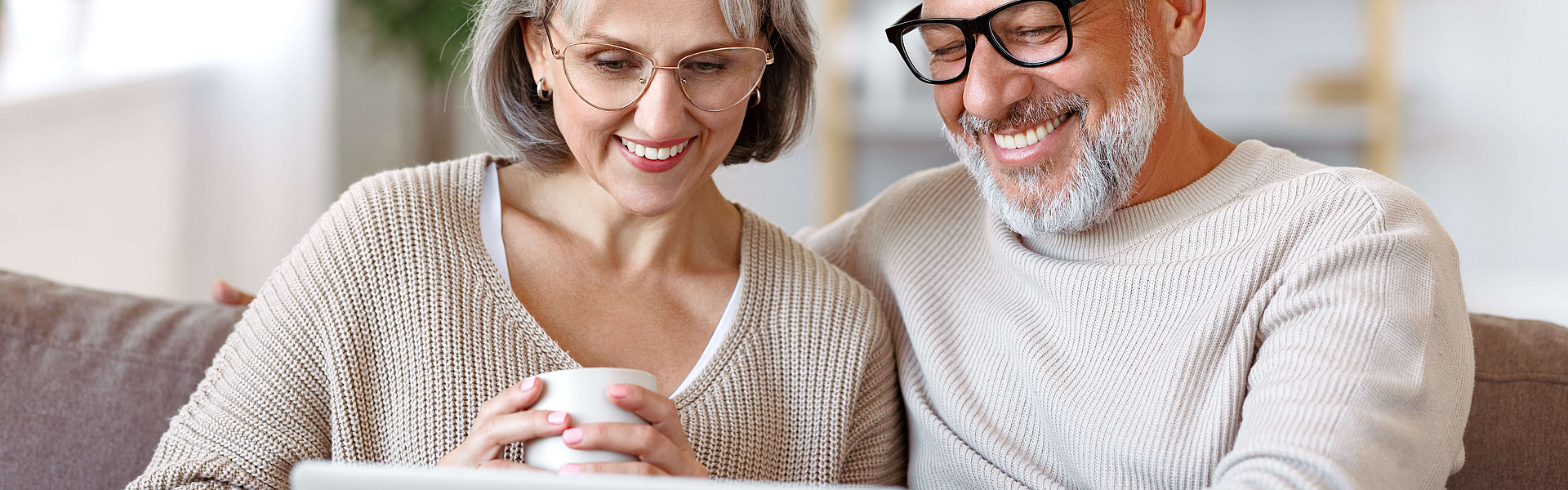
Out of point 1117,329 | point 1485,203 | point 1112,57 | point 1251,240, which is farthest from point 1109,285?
point 1485,203

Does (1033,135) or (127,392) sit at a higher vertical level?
(1033,135)

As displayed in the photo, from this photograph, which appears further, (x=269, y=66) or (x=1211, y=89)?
(x=1211, y=89)

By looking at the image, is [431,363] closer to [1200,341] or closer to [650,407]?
[650,407]

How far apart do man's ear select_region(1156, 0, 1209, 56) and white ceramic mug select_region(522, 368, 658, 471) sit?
0.81 metres

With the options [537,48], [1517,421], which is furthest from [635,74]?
[1517,421]

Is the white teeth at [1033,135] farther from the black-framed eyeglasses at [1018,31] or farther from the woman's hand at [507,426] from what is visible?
the woman's hand at [507,426]

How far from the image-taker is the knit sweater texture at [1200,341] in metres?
1.00

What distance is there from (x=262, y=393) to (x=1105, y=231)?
95 cm

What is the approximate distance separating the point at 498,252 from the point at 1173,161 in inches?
32.1

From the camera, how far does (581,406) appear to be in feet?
3.02

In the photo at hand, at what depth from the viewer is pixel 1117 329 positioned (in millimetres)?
1241

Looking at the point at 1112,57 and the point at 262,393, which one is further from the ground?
the point at 1112,57

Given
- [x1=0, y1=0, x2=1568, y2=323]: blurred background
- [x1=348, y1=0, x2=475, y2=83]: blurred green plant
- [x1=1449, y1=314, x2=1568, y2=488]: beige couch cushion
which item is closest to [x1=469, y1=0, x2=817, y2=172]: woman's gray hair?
[x1=1449, y1=314, x2=1568, y2=488]: beige couch cushion

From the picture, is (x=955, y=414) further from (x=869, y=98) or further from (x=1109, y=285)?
(x=869, y=98)
